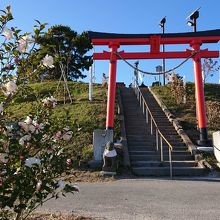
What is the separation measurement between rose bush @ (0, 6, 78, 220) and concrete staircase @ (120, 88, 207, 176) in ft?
26.8

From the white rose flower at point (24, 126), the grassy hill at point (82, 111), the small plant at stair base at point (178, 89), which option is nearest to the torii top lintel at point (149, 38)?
the grassy hill at point (82, 111)

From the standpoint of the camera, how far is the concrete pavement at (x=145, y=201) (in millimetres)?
6195

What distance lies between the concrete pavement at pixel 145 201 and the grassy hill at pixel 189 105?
247 inches

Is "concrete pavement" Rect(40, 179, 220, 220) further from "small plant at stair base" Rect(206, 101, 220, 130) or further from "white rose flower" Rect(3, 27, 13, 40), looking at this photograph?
"small plant at stair base" Rect(206, 101, 220, 130)

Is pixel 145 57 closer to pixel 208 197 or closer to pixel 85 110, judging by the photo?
pixel 85 110

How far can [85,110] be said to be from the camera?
18234 mm

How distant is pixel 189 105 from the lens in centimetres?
2002

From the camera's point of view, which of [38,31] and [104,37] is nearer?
[38,31]

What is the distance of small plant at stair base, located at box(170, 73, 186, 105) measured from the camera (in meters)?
20.6

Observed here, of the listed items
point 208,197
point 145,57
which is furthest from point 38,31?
point 145,57

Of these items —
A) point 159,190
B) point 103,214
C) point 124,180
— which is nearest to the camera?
point 103,214

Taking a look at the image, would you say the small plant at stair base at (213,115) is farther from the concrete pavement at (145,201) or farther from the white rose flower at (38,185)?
the white rose flower at (38,185)

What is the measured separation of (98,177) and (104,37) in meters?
6.63

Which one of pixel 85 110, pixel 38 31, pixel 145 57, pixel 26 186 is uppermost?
pixel 145 57
